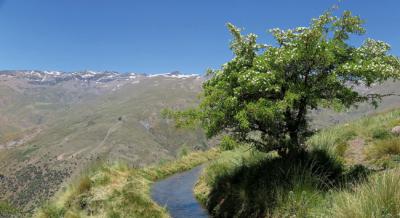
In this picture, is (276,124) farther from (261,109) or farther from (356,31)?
(356,31)

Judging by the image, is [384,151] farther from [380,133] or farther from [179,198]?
[179,198]

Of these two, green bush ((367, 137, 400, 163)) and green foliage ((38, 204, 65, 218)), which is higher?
green bush ((367, 137, 400, 163))

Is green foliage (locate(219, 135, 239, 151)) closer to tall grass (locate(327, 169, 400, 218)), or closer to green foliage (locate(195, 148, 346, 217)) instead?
green foliage (locate(195, 148, 346, 217))

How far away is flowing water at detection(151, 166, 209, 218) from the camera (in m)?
17.8

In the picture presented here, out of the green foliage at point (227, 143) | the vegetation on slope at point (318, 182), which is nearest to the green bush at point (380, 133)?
the vegetation on slope at point (318, 182)

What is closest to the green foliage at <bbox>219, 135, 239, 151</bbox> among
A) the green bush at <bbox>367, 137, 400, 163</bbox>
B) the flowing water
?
the flowing water

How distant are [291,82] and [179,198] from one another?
9.23 meters

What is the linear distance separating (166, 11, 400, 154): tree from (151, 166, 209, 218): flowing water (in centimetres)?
352

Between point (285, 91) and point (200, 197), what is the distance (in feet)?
26.6

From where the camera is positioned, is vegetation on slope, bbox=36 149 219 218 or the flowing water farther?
the flowing water

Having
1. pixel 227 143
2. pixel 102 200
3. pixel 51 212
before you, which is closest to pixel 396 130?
pixel 227 143

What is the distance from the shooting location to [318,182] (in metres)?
13.9

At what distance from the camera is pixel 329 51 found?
47.3 feet

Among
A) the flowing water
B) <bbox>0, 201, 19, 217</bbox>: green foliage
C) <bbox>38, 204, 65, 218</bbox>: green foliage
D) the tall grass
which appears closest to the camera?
the tall grass
